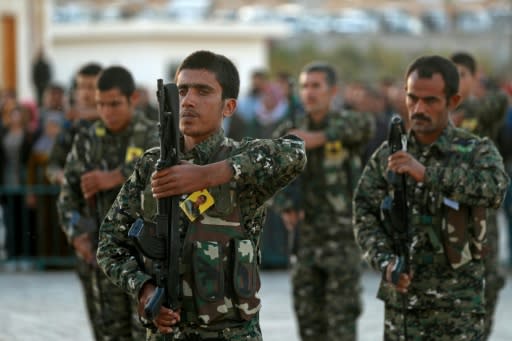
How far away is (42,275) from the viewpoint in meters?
15.4

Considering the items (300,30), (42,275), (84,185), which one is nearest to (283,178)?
(84,185)

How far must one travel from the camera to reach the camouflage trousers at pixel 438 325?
6.65 metres

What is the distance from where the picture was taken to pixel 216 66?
562cm

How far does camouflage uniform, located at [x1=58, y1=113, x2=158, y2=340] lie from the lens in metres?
8.17

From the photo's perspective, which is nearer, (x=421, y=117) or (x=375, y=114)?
(x=421, y=117)

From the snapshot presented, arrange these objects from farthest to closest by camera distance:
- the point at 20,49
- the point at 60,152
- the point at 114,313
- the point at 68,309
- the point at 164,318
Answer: the point at 20,49, the point at 68,309, the point at 60,152, the point at 114,313, the point at 164,318

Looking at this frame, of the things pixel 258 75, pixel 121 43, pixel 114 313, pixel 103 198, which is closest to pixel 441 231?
pixel 114 313

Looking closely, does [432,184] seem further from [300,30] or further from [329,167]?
[300,30]

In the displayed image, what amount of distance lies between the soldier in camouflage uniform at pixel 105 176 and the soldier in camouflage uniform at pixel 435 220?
1916 millimetres

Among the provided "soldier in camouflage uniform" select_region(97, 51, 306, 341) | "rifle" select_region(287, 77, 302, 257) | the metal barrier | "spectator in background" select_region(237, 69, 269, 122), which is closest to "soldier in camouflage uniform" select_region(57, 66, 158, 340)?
"rifle" select_region(287, 77, 302, 257)

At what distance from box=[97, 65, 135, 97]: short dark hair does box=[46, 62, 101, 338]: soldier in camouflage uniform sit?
0.53m

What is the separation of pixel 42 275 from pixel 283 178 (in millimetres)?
10307

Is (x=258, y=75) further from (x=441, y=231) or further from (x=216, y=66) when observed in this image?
(x=216, y=66)

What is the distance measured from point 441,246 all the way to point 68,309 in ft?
22.4
